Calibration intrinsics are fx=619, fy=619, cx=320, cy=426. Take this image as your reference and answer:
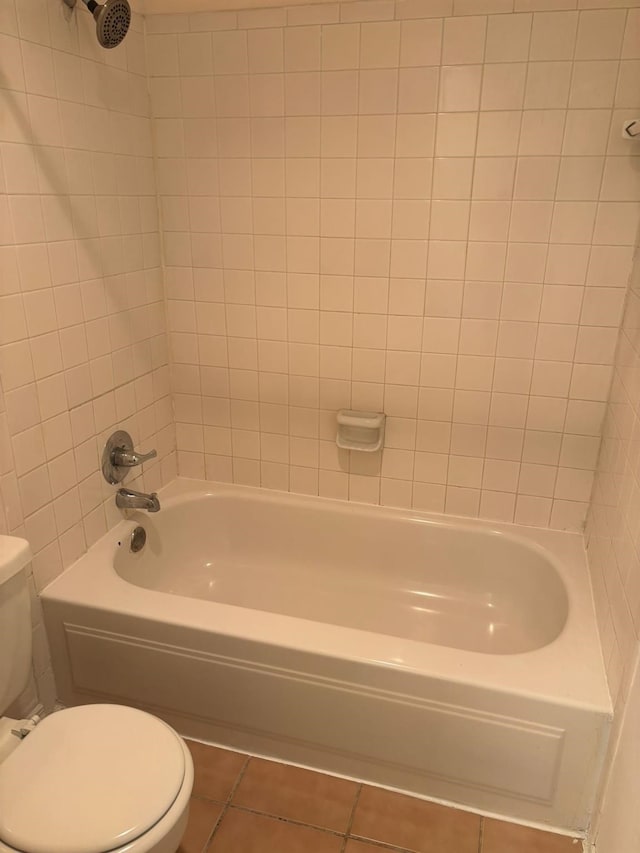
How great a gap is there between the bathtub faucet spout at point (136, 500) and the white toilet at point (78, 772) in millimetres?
671

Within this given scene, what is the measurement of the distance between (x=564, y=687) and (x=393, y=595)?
2.83ft

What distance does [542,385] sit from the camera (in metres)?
2.06

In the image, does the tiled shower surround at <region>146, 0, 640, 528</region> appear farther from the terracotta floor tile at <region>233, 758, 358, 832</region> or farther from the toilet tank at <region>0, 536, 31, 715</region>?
the toilet tank at <region>0, 536, 31, 715</region>

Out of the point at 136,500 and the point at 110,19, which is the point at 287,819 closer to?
the point at 136,500

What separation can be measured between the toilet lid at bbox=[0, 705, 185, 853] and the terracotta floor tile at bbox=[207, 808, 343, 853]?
0.46m

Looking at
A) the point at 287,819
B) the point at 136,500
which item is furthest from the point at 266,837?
the point at 136,500

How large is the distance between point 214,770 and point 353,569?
86cm

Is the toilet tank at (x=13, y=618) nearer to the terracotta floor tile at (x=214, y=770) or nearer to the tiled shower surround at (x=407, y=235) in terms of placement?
the terracotta floor tile at (x=214, y=770)

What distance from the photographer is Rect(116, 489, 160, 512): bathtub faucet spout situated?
2.12 m

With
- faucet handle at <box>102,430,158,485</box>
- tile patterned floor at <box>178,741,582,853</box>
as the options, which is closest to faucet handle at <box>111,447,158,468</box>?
faucet handle at <box>102,430,158,485</box>

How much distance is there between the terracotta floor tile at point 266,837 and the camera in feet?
5.19

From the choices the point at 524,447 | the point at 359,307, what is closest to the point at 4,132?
the point at 359,307

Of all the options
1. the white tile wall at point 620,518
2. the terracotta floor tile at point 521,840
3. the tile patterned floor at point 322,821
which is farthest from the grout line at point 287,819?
the white tile wall at point 620,518

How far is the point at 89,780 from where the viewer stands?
1254 millimetres
